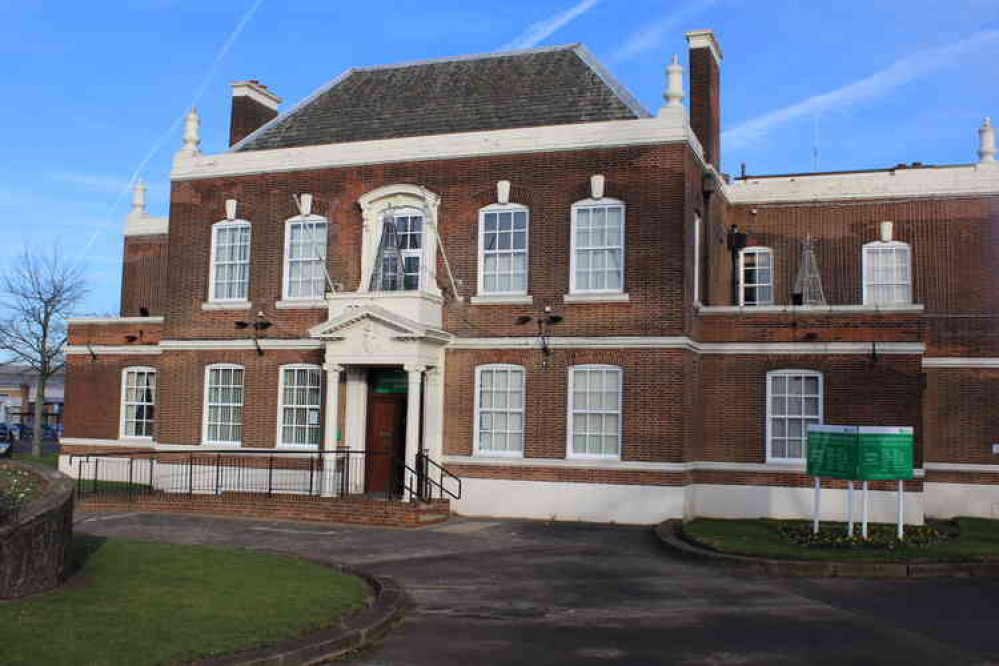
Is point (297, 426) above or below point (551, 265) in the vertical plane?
below

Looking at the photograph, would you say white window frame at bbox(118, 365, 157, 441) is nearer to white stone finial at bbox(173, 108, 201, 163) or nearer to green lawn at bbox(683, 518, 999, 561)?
white stone finial at bbox(173, 108, 201, 163)

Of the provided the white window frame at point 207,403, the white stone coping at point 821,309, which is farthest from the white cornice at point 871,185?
the white window frame at point 207,403

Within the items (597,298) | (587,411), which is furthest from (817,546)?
(597,298)

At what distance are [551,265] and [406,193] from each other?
3885 millimetres

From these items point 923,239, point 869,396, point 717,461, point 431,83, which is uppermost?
point 431,83

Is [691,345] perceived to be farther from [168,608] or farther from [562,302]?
[168,608]

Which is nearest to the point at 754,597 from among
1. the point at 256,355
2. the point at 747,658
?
the point at 747,658

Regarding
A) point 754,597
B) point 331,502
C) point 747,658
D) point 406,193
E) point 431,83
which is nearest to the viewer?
point 747,658

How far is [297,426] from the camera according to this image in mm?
24359

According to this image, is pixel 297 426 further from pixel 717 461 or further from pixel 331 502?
pixel 717 461

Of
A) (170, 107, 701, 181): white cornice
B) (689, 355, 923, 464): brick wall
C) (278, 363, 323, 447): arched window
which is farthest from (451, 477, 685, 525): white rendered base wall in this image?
(170, 107, 701, 181): white cornice

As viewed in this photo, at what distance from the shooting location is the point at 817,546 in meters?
16.8

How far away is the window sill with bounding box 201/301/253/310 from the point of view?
25198 millimetres

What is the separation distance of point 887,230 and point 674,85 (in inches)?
337
